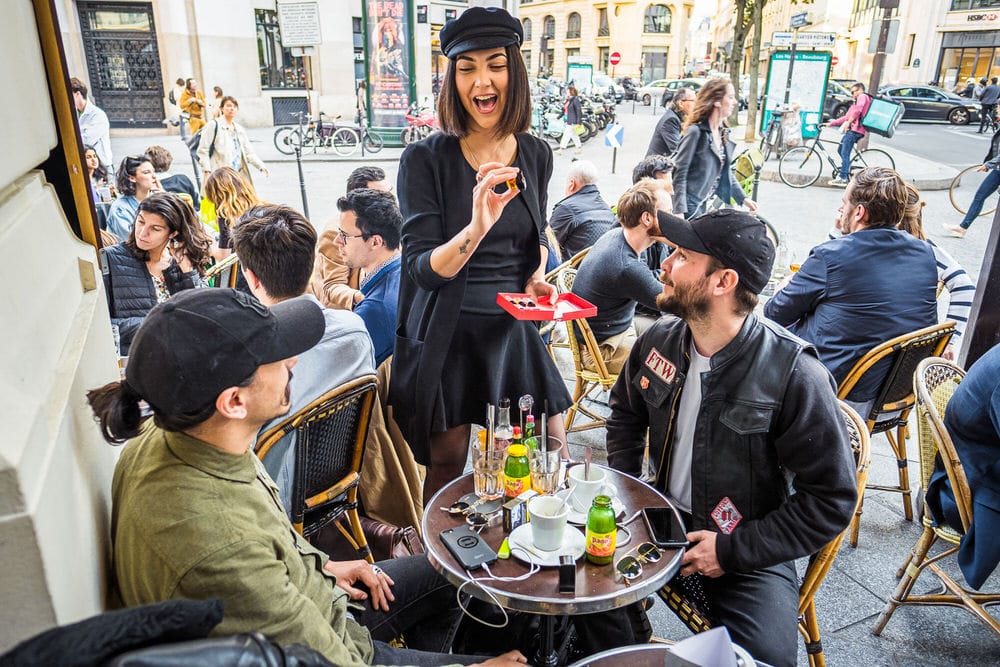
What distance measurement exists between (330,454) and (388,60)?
1381cm

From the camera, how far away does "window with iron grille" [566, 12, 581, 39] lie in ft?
177

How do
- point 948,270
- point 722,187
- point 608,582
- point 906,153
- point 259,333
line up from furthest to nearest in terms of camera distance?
point 906,153 < point 722,187 < point 948,270 < point 608,582 < point 259,333

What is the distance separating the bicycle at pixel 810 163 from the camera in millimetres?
12078

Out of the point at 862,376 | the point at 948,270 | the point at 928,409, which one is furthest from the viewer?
the point at 948,270

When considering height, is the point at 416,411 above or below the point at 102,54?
below

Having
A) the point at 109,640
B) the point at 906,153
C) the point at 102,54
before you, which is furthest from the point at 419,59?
the point at 109,640

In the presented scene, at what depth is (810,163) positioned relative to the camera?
12.8 meters

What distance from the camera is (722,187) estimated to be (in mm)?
6863

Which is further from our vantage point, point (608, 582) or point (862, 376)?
point (862, 376)

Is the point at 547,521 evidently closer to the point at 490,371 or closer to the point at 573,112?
the point at 490,371

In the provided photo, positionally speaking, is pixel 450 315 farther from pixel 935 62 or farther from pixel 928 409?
pixel 935 62

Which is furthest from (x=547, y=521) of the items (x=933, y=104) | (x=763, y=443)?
(x=933, y=104)

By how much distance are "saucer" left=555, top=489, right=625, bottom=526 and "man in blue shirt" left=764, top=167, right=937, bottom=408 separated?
5.69 feet

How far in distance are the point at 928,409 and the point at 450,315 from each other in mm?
1760
